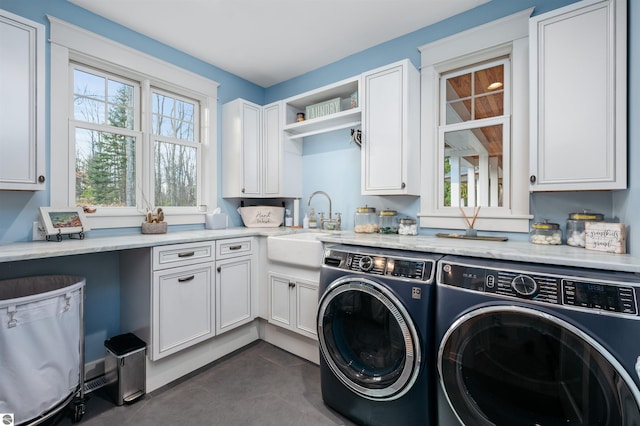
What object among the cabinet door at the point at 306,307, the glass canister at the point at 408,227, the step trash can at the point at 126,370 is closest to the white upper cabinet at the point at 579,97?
the glass canister at the point at 408,227

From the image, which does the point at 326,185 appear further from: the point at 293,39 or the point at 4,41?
the point at 4,41

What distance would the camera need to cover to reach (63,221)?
1.94 metres

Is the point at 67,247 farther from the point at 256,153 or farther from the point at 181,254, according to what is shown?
the point at 256,153

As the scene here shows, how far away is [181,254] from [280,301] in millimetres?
864

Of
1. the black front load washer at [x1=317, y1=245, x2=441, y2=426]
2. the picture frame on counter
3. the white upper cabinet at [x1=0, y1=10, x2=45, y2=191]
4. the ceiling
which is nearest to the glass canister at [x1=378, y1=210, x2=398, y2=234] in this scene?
the black front load washer at [x1=317, y1=245, x2=441, y2=426]

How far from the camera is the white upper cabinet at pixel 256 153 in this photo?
3.00m

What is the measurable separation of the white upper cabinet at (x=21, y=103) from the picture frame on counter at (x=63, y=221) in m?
0.21

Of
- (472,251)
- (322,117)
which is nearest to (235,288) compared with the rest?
(322,117)

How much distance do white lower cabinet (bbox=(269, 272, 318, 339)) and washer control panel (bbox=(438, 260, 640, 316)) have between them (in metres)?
1.09

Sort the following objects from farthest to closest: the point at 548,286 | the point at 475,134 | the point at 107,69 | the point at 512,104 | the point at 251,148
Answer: the point at 251,148, the point at 107,69, the point at 475,134, the point at 512,104, the point at 548,286

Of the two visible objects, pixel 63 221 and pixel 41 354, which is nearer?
pixel 41 354

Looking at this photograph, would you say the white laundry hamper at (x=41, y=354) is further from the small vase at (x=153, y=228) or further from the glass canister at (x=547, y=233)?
the glass canister at (x=547, y=233)

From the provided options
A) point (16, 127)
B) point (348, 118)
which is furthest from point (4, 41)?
point (348, 118)

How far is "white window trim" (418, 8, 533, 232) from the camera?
198cm
